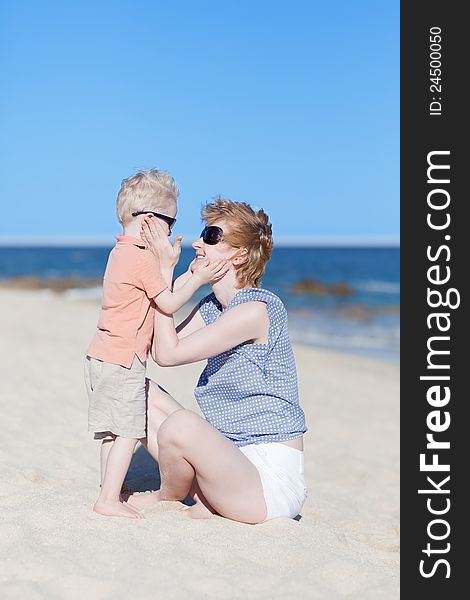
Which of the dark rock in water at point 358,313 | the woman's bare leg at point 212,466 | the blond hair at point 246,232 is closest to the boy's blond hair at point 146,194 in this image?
the blond hair at point 246,232

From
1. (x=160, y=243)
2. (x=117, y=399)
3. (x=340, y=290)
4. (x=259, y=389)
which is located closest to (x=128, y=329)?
(x=117, y=399)

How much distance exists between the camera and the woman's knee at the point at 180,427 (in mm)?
3662

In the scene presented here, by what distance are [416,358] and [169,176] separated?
179 cm

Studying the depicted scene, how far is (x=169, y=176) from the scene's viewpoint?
4.14 meters

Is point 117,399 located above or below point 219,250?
below

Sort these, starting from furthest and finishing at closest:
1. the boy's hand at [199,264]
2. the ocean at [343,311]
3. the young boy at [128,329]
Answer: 1. the ocean at [343,311]
2. the boy's hand at [199,264]
3. the young boy at [128,329]

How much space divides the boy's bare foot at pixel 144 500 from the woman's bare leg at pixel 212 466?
1.05 ft

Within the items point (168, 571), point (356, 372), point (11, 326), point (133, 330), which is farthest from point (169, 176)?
point (11, 326)

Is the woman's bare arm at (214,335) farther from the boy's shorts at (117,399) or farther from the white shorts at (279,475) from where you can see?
the white shorts at (279,475)

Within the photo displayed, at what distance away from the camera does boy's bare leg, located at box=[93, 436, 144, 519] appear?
3.83 metres

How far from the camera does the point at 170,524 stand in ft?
12.3

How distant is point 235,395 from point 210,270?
655mm

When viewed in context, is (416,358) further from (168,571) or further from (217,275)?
(168,571)

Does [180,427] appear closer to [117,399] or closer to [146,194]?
[117,399]
